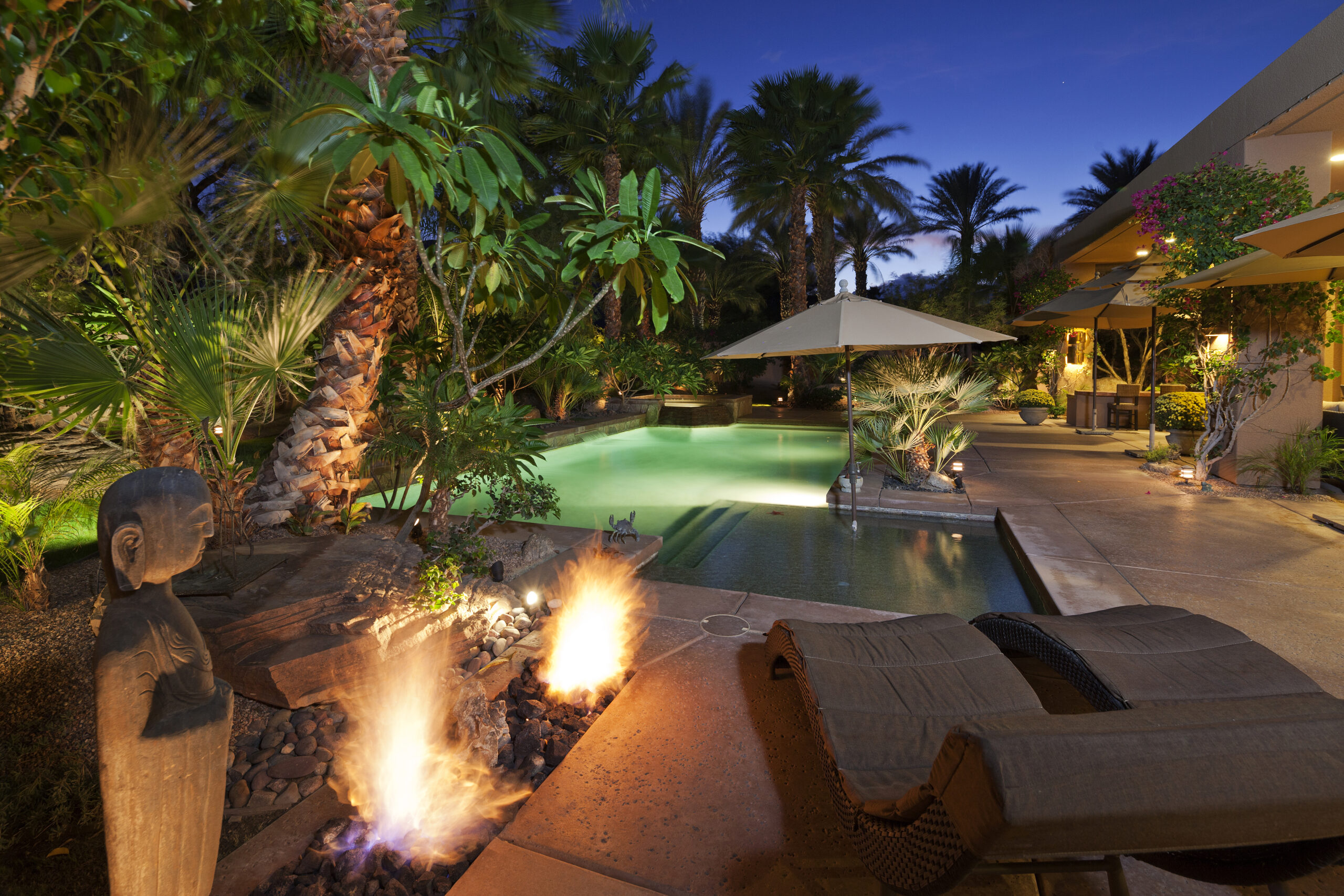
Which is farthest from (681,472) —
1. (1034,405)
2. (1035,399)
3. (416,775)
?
(1035,399)

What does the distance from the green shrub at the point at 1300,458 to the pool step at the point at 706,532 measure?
17.0 feet

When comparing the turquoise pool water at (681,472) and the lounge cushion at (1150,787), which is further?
the turquoise pool water at (681,472)

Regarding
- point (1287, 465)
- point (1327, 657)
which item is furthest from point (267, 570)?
point (1287, 465)

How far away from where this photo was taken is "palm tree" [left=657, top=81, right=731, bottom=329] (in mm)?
20734

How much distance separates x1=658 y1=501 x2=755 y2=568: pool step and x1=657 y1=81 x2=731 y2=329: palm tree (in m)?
14.4

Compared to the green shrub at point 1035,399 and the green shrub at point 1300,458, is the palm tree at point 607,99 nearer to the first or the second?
the green shrub at point 1035,399

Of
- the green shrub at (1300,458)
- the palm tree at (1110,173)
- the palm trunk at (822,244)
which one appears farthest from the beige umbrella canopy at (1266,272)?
the palm tree at (1110,173)

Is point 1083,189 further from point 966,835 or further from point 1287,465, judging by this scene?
point 966,835

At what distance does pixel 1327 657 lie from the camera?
113 inches

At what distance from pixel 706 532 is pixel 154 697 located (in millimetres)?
4967

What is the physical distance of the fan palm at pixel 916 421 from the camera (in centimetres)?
714

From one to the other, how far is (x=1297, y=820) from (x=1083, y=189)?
35.4 meters

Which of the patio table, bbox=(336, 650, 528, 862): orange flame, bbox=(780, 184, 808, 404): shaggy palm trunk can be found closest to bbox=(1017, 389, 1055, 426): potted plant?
the patio table

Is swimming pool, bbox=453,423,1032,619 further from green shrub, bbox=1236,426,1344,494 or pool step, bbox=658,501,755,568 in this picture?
green shrub, bbox=1236,426,1344,494
